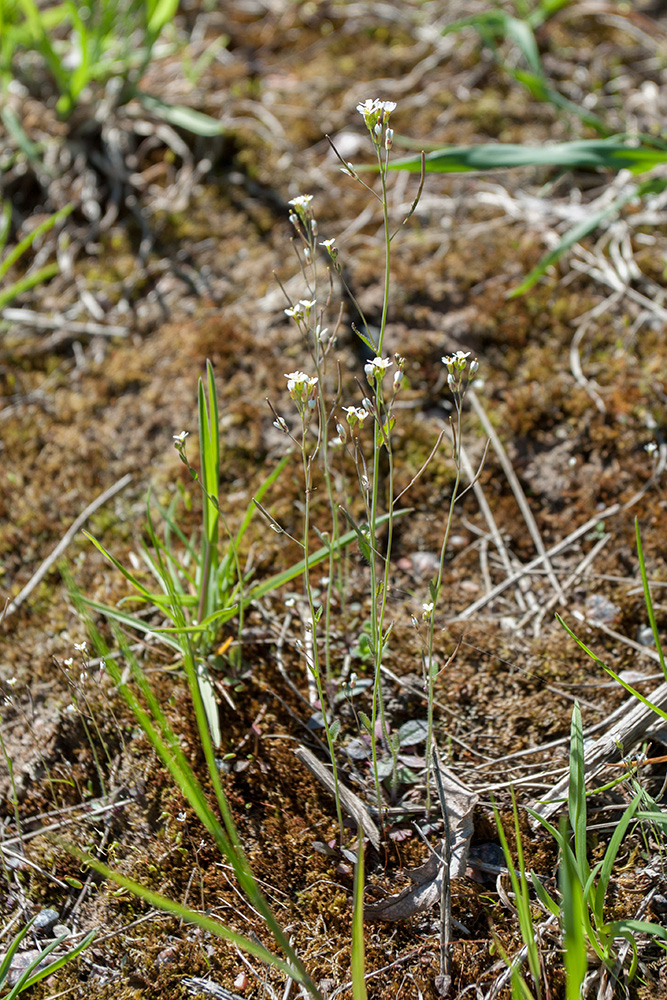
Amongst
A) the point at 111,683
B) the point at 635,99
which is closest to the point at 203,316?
the point at 111,683

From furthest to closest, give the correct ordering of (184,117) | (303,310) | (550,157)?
(184,117) → (550,157) → (303,310)

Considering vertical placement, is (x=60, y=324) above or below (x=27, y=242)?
below

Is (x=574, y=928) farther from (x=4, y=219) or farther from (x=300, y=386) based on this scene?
(x=4, y=219)

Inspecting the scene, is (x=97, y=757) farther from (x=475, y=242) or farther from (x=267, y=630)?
(x=475, y=242)

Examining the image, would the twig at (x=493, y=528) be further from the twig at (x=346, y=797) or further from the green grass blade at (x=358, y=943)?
the green grass blade at (x=358, y=943)

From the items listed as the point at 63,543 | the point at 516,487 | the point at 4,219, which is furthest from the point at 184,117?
the point at 516,487

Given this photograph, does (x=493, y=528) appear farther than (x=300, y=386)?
Yes

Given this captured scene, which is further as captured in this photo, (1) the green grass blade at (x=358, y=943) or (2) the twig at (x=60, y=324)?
(2) the twig at (x=60, y=324)

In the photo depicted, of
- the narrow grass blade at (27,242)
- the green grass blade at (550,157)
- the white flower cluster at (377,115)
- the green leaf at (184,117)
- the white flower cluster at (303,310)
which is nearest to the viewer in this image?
the white flower cluster at (377,115)

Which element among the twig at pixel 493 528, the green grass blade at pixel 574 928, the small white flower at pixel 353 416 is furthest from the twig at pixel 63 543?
the green grass blade at pixel 574 928
